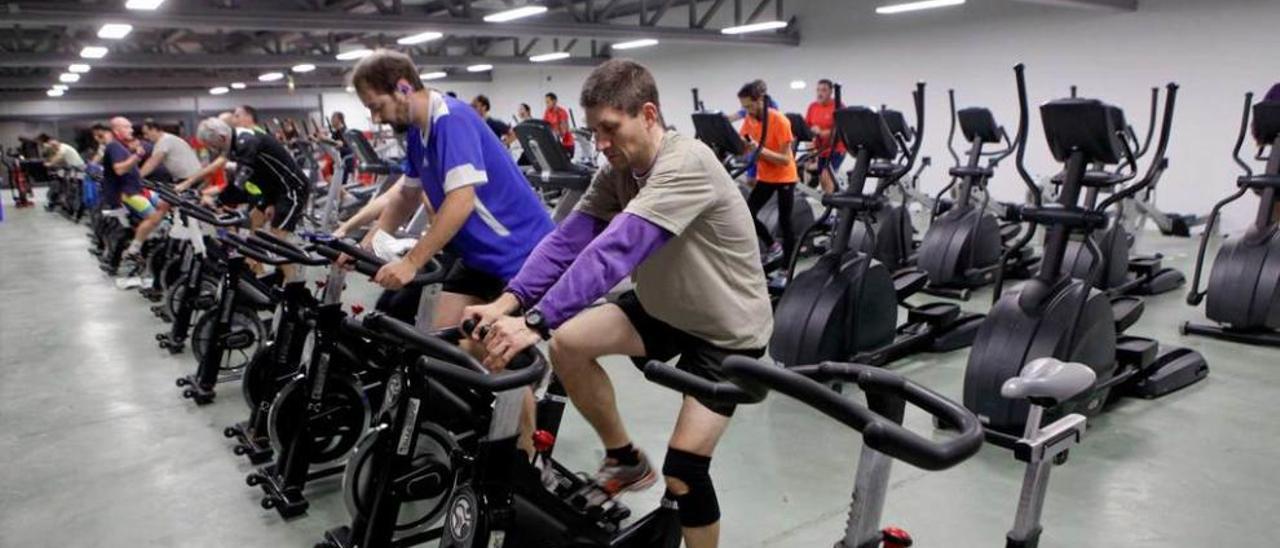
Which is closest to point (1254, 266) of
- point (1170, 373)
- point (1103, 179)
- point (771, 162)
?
point (1170, 373)

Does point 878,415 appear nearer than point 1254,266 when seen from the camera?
Yes

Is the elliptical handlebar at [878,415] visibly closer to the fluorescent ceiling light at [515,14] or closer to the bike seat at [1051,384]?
the bike seat at [1051,384]

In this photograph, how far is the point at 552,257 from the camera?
2.06 meters

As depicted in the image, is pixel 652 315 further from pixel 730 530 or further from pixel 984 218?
pixel 984 218

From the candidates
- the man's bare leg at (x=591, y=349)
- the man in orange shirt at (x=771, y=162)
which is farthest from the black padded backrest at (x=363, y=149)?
the man's bare leg at (x=591, y=349)

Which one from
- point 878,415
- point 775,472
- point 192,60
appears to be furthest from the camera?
point 192,60

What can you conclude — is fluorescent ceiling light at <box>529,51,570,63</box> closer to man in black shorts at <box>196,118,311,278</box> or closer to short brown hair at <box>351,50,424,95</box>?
man in black shorts at <box>196,118,311,278</box>

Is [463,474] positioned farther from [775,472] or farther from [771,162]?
[771,162]

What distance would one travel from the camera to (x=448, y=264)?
279 centimetres

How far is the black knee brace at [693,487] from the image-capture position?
1894 mm

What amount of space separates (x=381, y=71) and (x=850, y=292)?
94.7 inches

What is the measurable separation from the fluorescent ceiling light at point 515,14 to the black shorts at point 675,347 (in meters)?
8.72

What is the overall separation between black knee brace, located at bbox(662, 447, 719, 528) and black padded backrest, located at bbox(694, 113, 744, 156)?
149 inches

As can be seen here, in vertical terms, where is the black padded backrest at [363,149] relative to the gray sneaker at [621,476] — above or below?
above
